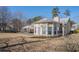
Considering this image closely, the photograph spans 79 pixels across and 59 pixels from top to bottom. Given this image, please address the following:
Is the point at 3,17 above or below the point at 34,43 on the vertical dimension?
above

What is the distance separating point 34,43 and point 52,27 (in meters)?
0.37

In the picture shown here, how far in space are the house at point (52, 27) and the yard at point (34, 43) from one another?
8 cm

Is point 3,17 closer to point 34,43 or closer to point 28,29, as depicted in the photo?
point 28,29

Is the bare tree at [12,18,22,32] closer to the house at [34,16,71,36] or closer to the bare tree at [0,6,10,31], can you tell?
the bare tree at [0,6,10,31]

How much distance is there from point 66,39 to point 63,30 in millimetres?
144

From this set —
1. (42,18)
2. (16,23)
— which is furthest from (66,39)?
Answer: (16,23)

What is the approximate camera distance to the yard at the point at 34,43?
4.93m

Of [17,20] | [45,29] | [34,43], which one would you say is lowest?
[34,43]

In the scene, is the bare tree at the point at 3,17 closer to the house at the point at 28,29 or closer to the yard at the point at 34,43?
the yard at the point at 34,43

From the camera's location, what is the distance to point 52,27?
4.97 m

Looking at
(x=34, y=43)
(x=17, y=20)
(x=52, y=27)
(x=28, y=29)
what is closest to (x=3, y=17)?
(x=17, y=20)
